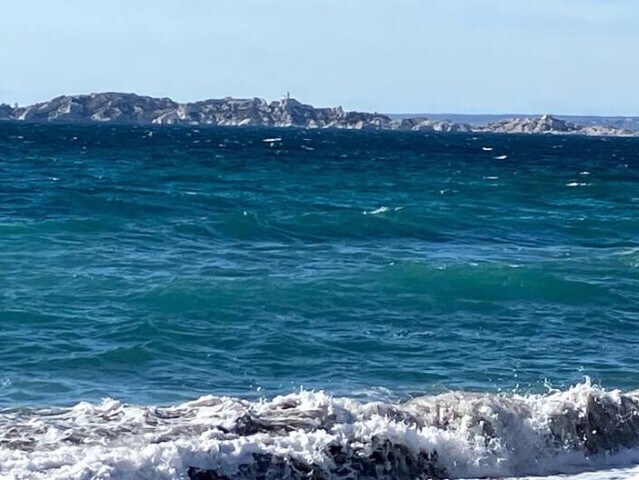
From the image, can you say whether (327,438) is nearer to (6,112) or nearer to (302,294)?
(302,294)

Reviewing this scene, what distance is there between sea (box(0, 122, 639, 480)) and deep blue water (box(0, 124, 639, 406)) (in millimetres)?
52

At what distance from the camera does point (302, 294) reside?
16422mm

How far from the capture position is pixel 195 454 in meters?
8.26

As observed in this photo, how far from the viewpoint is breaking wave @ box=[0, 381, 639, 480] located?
323 inches

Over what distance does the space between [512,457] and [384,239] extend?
1465 centimetres

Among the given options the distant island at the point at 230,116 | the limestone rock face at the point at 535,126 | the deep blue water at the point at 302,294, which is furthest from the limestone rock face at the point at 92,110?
the deep blue water at the point at 302,294

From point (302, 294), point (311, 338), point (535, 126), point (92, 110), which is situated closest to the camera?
point (311, 338)

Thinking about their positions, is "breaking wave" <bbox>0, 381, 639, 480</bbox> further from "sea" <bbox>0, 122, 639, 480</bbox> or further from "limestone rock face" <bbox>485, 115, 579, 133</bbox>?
"limestone rock face" <bbox>485, 115, 579, 133</bbox>

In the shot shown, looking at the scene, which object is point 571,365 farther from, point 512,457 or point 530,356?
point 512,457

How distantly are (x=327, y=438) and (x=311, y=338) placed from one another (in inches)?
203

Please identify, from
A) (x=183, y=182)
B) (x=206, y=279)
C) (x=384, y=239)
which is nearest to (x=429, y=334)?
(x=206, y=279)

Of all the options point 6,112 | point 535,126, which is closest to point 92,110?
point 6,112

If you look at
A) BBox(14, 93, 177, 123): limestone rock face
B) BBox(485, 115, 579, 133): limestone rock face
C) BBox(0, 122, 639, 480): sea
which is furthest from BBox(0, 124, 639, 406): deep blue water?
BBox(485, 115, 579, 133): limestone rock face

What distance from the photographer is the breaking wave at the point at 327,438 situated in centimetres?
820
